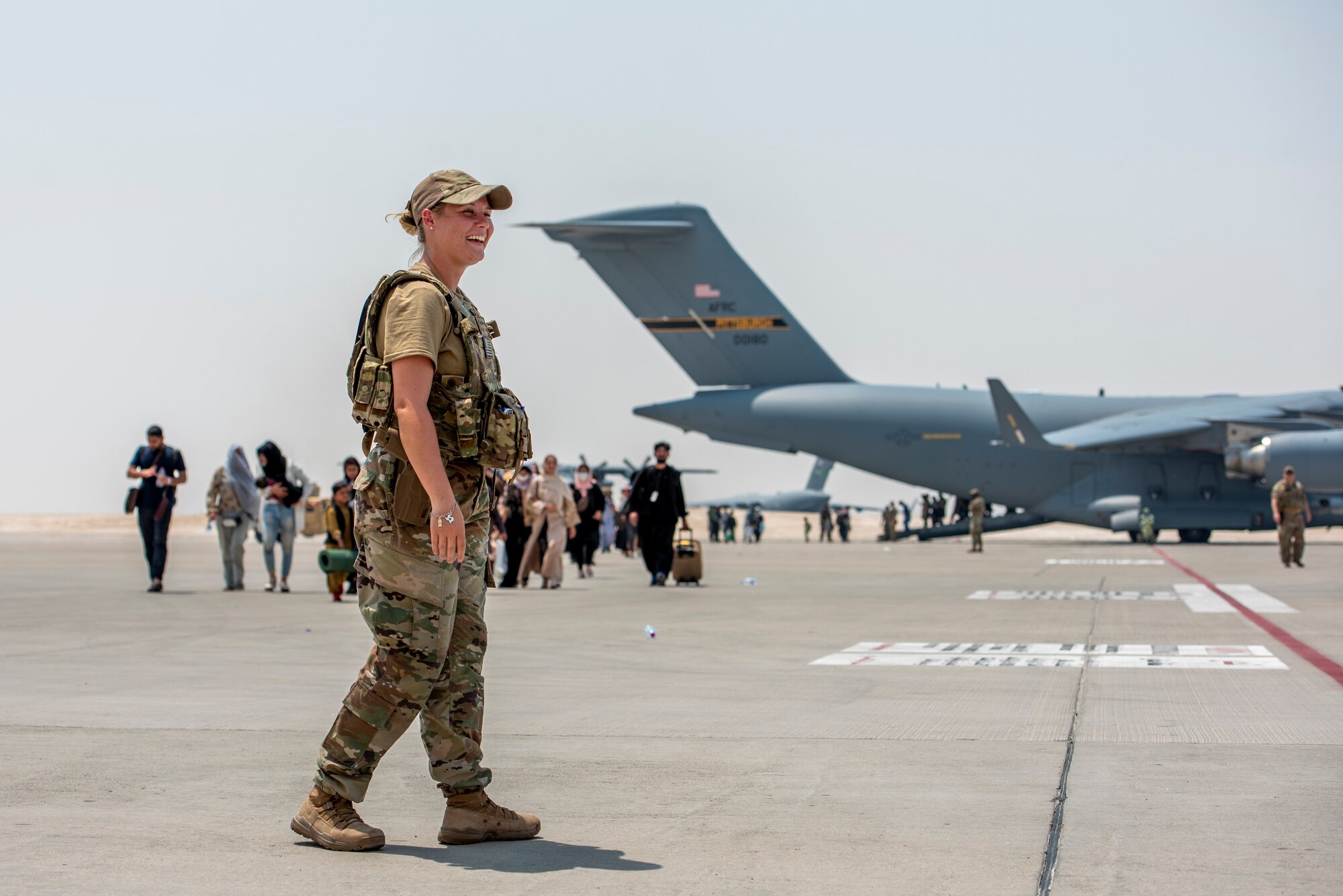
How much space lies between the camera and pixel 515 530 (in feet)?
59.0

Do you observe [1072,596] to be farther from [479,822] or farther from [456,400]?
[456,400]

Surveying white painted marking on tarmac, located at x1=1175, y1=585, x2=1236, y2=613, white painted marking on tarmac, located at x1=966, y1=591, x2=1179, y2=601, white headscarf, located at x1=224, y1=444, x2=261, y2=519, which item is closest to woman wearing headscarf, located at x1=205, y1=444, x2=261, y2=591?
white headscarf, located at x1=224, y1=444, x2=261, y2=519

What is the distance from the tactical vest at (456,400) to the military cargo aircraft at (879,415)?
3157 cm

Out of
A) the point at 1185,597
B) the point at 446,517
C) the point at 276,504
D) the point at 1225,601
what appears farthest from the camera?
the point at 276,504

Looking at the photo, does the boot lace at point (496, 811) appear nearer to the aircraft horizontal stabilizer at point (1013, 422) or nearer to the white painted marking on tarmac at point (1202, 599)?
the white painted marking on tarmac at point (1202, 599)

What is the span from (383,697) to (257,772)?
4.35 ft

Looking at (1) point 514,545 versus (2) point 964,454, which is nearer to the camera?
(1) point 514,545

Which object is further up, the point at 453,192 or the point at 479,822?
the point at 453,192

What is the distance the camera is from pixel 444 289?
13.4 ft

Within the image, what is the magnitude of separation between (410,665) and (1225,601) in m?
11.9

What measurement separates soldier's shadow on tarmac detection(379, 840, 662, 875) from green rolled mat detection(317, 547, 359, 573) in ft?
32.8

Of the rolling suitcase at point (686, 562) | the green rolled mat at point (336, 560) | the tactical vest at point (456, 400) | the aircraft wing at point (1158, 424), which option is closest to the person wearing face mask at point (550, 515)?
the rolling suitcase at point (686, 562)

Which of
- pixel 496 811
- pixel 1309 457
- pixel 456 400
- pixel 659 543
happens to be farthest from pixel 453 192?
pixel 1309 457

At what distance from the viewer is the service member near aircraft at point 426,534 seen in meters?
3.92
